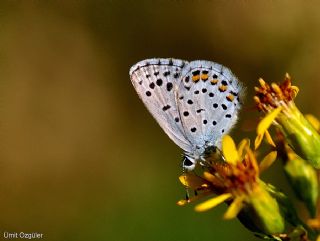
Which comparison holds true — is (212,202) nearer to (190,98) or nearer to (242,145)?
(242,145)

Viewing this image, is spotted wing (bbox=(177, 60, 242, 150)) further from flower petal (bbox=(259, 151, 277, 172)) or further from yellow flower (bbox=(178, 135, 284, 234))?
flower petal (bbox=(259, 151, 277, 172))

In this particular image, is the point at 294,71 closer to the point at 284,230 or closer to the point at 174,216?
the point at 174,216

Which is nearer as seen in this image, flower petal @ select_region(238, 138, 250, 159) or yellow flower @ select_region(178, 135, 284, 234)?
yellow flower @ select_region(178, 135, 284, 234)

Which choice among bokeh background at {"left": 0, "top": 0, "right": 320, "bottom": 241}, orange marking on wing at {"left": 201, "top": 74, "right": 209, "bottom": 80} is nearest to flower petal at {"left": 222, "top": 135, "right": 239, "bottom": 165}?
orange marking on wing at {"left": 201, "top": 74, "right": 209, "bottom": 80}

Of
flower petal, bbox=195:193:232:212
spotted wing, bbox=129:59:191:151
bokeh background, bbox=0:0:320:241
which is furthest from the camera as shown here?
bokeh background, bbox=0:0:320:241

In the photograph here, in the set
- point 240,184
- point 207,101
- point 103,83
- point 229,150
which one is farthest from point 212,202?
point 103,83

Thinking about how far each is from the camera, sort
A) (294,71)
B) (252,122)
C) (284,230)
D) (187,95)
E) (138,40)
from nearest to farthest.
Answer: (284,230), (252,122), (187,95), (294,71), (138,40)

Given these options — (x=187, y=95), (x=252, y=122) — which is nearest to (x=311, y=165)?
(x=252, y=122)

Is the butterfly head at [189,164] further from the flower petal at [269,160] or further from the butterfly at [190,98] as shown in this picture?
the flower petal at [269,160]

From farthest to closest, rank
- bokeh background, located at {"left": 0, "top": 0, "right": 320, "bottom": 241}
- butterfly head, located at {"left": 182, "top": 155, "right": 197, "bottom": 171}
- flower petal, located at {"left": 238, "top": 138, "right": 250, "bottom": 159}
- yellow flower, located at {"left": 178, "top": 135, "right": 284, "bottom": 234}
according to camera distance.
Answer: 1. bokeh background, located at {"left": 0, "top": 0, "right": 320, "bottom": 241}
2. butterfly head, located at {"left": 182, "top": 155, "right": 197, "bottom": 171}
3. flower petal, located at {"left": 238, "top": 138, "right": 250, "bottom": 159}
4. yellow flower, located at {"left": 178, "top": 135, "right": 284, "bottom": 234}
